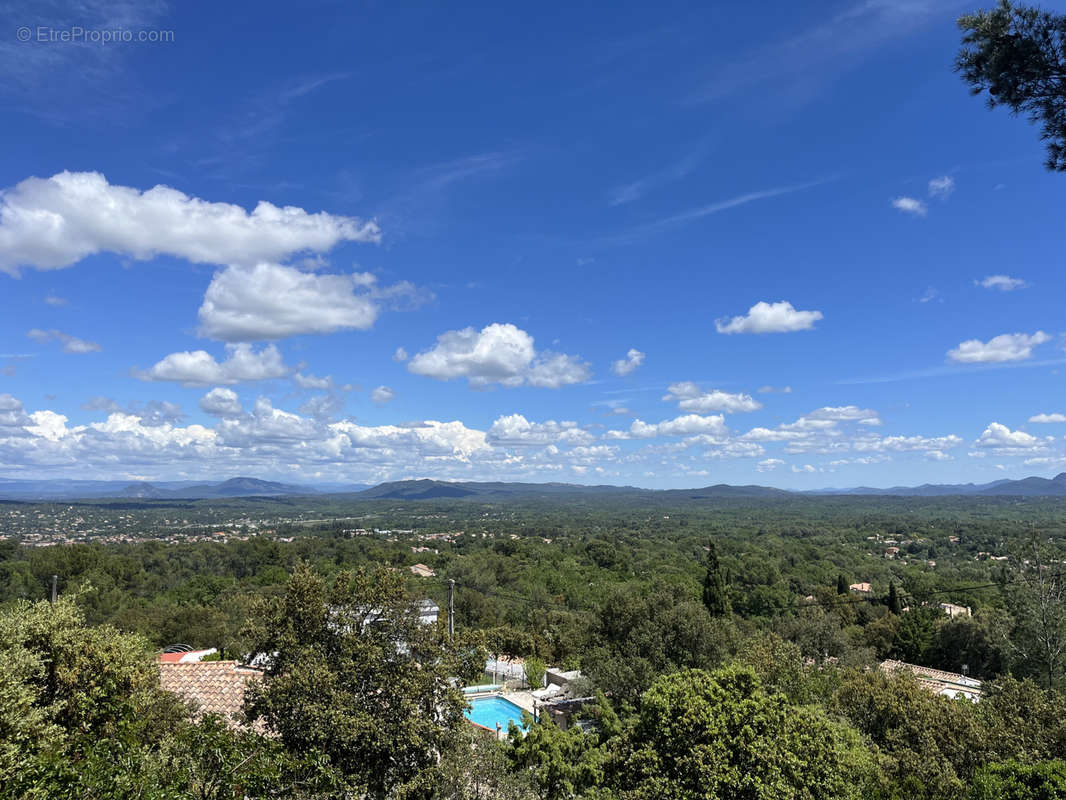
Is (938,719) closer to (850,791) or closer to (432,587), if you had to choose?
(850,791)

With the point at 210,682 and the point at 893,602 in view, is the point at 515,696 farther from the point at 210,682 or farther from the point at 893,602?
→ the point at 893,602

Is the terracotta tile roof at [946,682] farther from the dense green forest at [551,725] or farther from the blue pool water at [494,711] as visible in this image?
the blue pool water at [494,711]

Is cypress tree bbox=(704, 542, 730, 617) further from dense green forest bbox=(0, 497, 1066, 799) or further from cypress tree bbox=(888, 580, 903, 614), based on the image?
dense green forest bbox=(0, 497, 1066, 799)

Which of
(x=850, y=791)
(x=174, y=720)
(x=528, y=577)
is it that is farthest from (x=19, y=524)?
(x=850, y=791)

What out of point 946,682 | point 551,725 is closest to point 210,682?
point 551,725

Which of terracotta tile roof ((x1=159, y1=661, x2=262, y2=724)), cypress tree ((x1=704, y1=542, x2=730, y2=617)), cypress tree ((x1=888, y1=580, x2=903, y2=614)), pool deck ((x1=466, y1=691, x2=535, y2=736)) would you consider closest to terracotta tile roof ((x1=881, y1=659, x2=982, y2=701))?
cypress tree ((x1=704, y1=542, x2=730, y2=617))

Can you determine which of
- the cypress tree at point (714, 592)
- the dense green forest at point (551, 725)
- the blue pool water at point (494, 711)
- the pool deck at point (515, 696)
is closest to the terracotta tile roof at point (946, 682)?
the dense green forest at point (551, 725)

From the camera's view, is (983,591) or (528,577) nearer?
(983,591)
